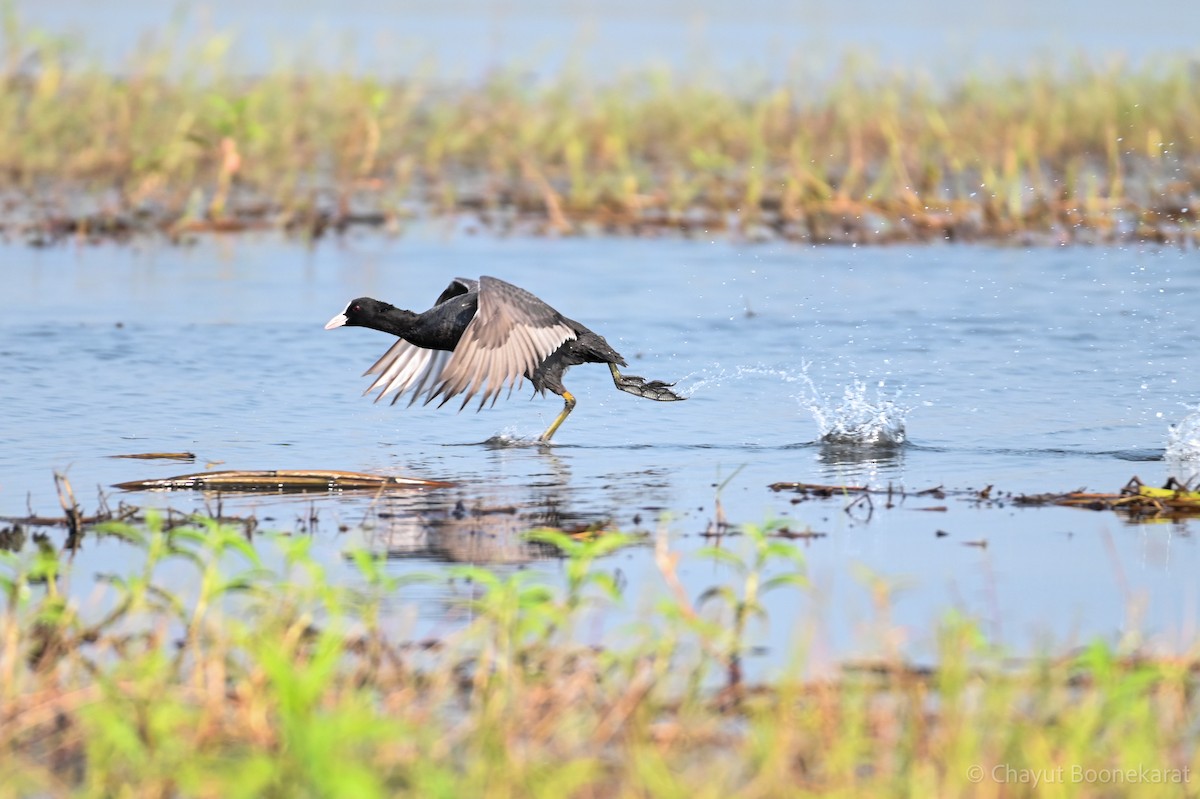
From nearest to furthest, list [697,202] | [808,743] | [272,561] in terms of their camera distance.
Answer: [808,743] → [272,561] → [697,202]

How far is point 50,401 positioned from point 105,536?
9.45ft

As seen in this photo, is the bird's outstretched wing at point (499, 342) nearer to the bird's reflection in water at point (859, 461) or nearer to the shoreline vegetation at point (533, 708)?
the bird's reflection in water at point (859, 461)

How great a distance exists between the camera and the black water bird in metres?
7.81

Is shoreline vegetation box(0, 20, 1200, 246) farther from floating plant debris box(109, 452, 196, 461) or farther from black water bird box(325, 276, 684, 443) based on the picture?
floating plant debris box(109, 452, 196, 461)

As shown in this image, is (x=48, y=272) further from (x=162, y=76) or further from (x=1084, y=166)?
(x=1084, y=166)

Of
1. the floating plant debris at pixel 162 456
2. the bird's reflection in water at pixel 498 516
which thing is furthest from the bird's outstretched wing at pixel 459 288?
the floating plant debris at pixel 162 456

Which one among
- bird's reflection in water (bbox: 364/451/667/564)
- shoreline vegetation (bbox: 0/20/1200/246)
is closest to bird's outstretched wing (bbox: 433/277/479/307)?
bird's reflection in water (bbox: 364/451/667/564)

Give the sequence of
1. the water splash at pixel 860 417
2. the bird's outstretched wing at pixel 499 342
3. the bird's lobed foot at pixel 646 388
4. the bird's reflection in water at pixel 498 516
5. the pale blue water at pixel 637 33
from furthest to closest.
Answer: the pale blue water at pixel 637 33 → the bird's lobed foot at pixel 646 388 → the water splash at pixel 860 417 → the bird's outstretched wing at pixel 499 342 → the bird's reflection in water at pixel 498 516

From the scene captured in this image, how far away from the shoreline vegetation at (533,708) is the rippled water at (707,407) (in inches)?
19.3

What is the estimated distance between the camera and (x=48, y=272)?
12398 millimetres

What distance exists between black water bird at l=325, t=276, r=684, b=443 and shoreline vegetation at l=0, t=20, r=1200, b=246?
514cm

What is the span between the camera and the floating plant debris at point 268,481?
661 cm

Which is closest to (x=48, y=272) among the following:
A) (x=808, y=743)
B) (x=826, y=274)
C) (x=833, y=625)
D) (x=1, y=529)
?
(x=826, y=274)

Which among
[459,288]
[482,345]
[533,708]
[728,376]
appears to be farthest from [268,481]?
[728,376]
